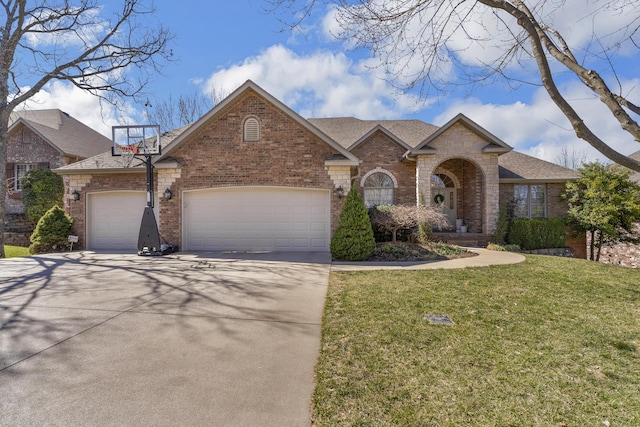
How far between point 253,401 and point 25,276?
741cm

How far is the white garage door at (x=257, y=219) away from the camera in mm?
11133

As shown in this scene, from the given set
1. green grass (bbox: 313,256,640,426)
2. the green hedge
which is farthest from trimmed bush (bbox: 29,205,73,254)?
the green hedge

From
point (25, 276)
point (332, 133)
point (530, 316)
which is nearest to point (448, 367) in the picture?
point (530, 316)

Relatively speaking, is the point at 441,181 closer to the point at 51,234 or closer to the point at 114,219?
the point at 114,219

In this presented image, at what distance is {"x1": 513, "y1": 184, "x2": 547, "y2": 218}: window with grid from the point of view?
14539 millimetres

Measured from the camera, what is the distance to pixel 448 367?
10.2 ft

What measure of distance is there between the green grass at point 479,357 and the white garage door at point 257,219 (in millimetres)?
5139

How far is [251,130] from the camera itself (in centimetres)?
1108

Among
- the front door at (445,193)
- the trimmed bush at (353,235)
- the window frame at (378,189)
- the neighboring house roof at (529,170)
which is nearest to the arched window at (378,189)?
the window frame at (378,189)

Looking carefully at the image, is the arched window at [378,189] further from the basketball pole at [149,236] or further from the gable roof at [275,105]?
the basketball pole at [149,236]

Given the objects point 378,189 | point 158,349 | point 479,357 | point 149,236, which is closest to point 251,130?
point 149,236

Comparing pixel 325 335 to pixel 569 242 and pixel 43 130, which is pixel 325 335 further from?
pixel 43 130

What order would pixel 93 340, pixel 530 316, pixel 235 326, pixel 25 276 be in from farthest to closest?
pixel 25 276 → pixel 530 316 → pixel 235 326 → pixel 93 340

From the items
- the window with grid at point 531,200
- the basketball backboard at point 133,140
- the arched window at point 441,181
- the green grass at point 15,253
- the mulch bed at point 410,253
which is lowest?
the green grass at point 15,253
